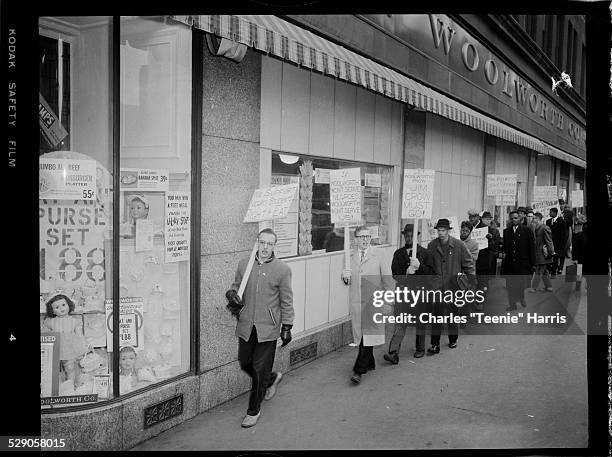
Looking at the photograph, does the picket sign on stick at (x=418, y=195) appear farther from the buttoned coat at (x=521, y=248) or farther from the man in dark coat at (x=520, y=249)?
the buttoned coat at (x=521, y=248)

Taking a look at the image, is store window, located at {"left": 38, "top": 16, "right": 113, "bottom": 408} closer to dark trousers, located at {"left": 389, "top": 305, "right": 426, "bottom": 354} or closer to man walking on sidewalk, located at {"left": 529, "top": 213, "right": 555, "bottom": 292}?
dark trousers, located at {"left": 389, "top": 305, "right": 426, "bottom": 354}

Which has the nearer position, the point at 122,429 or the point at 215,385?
the point at 122,429

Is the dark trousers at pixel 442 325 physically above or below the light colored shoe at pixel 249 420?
above

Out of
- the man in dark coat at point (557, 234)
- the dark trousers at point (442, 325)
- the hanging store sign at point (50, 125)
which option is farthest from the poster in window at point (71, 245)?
the man in dark coat at point (557, 234)

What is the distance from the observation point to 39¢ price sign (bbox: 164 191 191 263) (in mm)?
5418

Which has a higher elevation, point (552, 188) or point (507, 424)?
point (552, 188)

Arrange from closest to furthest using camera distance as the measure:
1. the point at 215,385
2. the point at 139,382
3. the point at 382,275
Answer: the point at 139,382
the point at 215,385
the point at 382,275

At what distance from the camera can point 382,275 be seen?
653cm

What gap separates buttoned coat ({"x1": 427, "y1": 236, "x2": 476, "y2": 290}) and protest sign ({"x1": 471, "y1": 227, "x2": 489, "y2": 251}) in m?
1.75

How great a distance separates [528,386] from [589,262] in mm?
2431

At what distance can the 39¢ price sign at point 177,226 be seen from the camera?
5.42m
